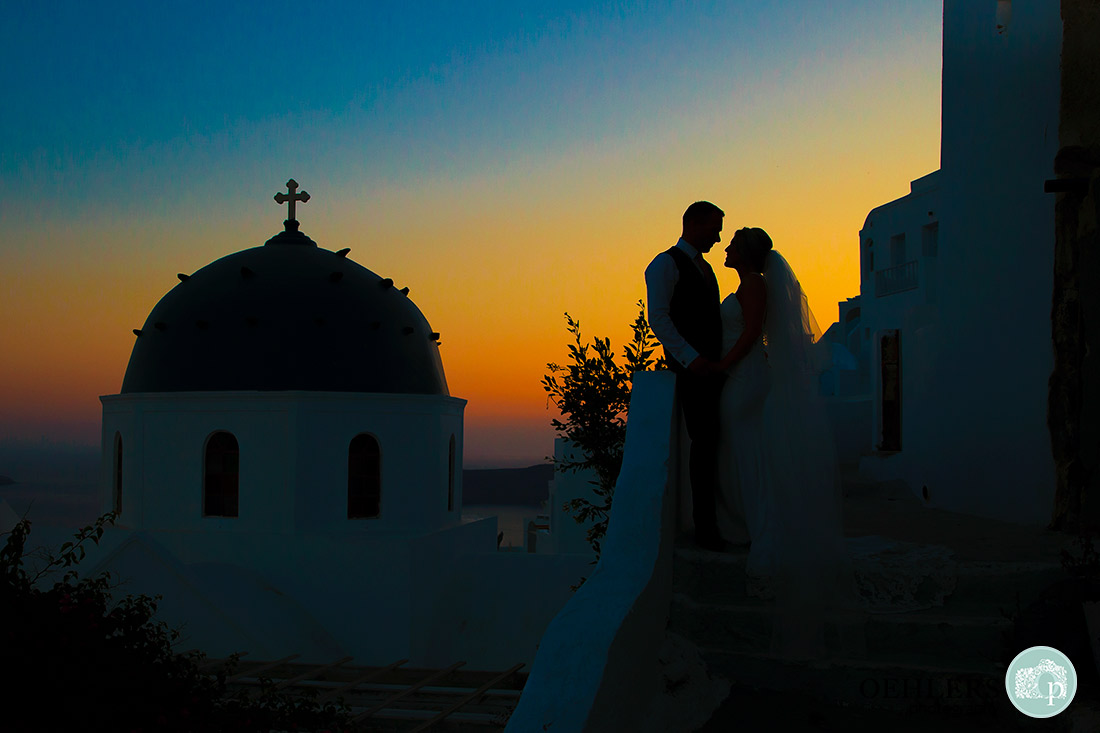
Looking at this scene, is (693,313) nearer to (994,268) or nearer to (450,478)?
(994,268)

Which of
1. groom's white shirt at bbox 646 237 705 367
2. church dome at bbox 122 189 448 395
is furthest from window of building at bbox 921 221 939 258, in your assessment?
groom's white shirt at bbox 646 237 705 367

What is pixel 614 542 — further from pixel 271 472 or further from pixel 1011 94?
pixel 271 472

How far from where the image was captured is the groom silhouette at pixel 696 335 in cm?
391

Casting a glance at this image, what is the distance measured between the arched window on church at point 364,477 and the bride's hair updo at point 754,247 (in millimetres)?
11649

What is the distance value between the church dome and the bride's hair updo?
11598 millimetres

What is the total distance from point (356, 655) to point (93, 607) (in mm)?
8133

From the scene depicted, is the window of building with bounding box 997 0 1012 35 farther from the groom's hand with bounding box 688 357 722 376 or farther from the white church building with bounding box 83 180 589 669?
the white church building with bounding box 83 180 589 669

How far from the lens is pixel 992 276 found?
570cm

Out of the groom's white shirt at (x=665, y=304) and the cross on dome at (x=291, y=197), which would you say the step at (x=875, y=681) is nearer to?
the groom's white shirt at (x=665, y=304)

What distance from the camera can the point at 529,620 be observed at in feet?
49.9

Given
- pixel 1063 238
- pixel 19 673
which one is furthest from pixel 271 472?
pixel 1063 238

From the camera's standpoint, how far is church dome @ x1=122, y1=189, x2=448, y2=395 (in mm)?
14758

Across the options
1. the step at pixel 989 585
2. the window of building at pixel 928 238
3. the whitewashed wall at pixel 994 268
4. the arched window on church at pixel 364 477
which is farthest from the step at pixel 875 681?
the window of building at pixel 928 238

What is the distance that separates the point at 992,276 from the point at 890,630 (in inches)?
124
